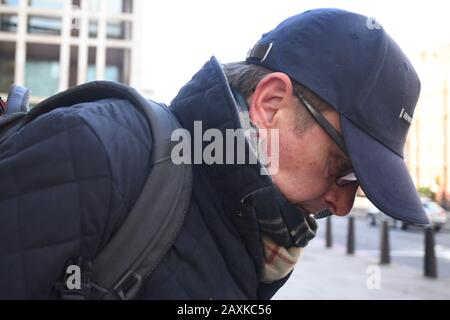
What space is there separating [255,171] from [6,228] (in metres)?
0.53

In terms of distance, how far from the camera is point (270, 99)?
4.26 ft

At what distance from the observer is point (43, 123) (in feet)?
3.41

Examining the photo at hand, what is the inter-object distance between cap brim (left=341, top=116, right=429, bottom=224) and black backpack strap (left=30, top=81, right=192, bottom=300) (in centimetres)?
42

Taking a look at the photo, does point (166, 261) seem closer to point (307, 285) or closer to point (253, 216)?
point (253, 216)

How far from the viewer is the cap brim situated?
1.25 metres

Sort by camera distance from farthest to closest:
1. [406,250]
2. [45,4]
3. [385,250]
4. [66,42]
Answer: [45,4], [66,42], [406,250], [385,250]

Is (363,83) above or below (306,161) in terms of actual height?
above

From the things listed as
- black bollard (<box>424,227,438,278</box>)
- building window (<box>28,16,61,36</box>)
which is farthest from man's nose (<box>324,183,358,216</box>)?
building window (<box>28,16,61,36</box>)

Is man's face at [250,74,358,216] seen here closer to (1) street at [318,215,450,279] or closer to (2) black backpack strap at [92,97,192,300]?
(2) black backpack strap at [92,97,192,300]

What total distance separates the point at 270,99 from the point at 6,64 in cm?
3609

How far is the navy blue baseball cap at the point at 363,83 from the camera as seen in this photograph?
4.16 feet

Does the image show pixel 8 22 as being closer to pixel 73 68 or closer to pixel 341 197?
pixel 73 68

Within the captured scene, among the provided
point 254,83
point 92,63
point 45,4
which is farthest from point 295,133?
point 45,4
